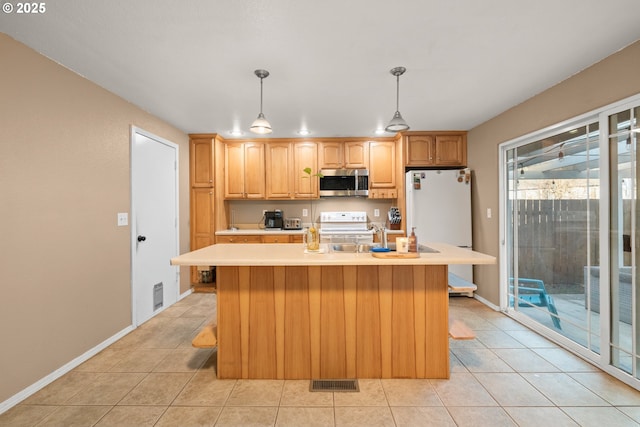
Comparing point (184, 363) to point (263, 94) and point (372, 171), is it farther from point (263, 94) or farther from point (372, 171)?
point (372, 171)

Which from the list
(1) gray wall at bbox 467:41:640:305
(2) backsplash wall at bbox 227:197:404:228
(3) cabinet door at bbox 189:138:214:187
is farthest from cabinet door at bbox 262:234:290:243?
(1) gray wall at bbox 467:41:640:305

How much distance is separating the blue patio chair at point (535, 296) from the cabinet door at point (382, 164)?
215 cm

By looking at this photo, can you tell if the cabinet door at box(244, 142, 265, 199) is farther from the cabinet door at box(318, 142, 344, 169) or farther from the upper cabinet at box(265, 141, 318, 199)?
the cabinet door at box(318, 142, 344, 169)

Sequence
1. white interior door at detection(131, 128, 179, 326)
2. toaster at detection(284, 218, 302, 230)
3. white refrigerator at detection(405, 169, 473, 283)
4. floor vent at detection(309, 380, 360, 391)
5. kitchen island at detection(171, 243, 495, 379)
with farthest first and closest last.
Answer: toaster at detection(284, 218, 302, 230) < white refrigerator at detection(405, 169, 473, 283) < white interior door at detection(131, 128, 179, 326) < kitchen island at detection(171, 243, 495, 379) < floor vent at detection(309, 380, 360, 391)

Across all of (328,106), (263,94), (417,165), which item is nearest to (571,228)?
(417,165)

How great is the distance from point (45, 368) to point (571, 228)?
172 inches

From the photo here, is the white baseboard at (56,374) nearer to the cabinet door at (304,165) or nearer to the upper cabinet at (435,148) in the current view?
the cabinet door at (304,165)

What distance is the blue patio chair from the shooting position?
296 centimetres

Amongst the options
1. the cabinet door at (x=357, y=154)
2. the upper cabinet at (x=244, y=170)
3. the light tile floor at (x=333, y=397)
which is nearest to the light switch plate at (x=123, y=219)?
the light tile floor at (x=333, y=397)

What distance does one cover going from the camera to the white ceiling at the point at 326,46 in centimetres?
176

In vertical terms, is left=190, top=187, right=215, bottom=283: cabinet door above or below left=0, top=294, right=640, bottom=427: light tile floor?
above

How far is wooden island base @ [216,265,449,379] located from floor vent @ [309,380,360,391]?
0.05m

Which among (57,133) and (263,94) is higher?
(263,94)

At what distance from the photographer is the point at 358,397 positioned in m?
1.99
